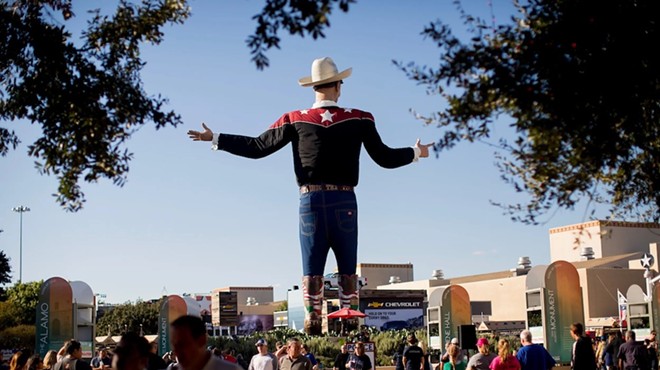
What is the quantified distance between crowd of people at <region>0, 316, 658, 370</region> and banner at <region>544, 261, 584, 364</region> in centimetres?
132

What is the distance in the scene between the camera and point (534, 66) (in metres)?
6.16

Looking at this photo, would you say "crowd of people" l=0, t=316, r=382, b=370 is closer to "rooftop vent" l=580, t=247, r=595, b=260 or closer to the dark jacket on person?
the dark jacket on person

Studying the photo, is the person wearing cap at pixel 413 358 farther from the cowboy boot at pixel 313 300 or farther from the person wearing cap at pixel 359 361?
the cowboy boot at pixel 313 300

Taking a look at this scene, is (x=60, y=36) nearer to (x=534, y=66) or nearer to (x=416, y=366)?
(x=534, y=66)

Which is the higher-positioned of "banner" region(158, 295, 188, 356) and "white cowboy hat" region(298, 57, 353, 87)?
"white cowboy hat" region(298, 57, 353, 87)

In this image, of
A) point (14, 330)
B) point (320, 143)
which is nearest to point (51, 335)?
point (320, 143)

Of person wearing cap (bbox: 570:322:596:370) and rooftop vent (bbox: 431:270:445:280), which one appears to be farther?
rooftop vent (bbox: 431:270:445:280)

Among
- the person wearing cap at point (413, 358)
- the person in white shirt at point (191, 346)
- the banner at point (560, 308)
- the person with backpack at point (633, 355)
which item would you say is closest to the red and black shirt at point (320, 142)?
the person wearing cap at point (413, 358)

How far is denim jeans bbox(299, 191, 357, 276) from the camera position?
14977 mm

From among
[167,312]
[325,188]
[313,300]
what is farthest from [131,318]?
[325,188]

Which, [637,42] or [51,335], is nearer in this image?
[637,42]

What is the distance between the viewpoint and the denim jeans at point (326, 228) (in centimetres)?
1498

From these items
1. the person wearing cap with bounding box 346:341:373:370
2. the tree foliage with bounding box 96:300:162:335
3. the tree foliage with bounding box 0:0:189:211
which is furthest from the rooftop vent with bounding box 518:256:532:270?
the tree foliage with bounding box 0:0:189:211

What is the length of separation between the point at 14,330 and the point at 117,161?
52890 mm
